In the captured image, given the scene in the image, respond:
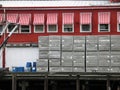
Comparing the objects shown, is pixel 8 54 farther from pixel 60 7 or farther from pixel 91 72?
pixel 91 72

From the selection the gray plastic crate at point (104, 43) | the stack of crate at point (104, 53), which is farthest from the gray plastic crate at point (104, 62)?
the gray plastic crate at point (104, 43)

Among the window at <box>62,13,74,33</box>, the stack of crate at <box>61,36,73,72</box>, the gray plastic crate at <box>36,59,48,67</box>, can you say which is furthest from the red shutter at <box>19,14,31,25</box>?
the stack of crate at <box>61,36,73,72</box>

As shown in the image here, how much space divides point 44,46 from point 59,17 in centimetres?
→ 473

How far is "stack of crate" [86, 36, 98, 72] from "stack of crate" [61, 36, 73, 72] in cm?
143

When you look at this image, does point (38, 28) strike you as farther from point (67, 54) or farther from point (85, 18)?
point (67, 54)

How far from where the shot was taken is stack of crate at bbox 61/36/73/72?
140 ft

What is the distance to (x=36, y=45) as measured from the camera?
45875mm

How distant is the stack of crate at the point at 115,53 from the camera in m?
42.2

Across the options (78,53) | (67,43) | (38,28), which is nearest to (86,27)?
(38,28)

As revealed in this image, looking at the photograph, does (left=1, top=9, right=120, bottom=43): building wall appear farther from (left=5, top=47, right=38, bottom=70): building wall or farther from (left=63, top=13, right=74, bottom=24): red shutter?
(left=5, top=47, right=38, bottom=70): building wall

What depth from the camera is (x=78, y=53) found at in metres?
42.8

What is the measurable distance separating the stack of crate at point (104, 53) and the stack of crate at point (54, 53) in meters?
3.58

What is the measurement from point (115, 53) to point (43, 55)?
6.36m

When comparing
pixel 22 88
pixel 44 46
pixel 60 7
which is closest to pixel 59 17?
pixel 60 7
